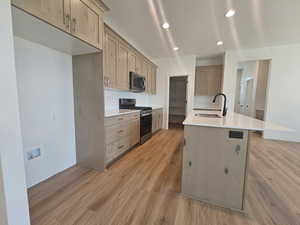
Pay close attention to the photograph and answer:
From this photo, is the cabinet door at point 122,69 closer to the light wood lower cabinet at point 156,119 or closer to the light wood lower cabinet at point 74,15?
the light wood lower cabinet at point 74,15

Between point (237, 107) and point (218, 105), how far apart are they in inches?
81.0

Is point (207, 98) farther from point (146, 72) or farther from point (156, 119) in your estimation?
point (146, 72)

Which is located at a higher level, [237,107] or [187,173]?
[237,107]

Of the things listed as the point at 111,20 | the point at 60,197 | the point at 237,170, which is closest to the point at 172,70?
the point at 111,20

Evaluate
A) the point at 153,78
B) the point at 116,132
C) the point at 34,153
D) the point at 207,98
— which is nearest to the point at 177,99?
the point at 207,98

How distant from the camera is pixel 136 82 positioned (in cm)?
351

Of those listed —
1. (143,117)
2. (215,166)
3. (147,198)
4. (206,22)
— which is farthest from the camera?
(143,117)

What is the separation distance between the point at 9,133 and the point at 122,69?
227 centimetres

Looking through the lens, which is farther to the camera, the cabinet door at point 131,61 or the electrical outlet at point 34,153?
the cabinet door at point 131,61

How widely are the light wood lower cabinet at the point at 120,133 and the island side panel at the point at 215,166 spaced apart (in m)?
1.32

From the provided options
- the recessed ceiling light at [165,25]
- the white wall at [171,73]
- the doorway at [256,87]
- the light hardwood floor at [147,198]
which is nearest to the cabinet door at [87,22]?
the recessed ceiling light at [165,25]

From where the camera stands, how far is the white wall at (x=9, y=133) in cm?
90

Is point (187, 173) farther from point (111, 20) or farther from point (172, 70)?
point (172, 70)

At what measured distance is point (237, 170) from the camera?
143 centimetres
